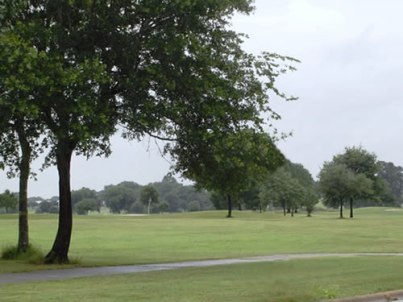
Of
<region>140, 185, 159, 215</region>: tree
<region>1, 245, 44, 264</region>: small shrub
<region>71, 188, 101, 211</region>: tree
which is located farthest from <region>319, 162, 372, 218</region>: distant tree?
<region>71, 188, 101, 211</region>: tree

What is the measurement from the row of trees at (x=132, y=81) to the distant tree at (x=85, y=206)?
134355 millimetres

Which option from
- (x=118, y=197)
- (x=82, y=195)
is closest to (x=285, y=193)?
(x=82, y=195)

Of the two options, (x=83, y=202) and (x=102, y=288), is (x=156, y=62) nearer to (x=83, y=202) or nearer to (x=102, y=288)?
(x=102, y=288)

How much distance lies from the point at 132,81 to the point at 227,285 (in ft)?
23.6

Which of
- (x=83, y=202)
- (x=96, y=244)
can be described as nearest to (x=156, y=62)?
(x=96, y=244)

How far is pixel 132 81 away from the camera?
19234 millimetres

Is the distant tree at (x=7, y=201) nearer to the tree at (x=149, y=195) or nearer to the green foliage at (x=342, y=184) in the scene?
the green foliage at (x=342, y=184)

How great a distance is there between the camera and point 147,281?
16.0 meters

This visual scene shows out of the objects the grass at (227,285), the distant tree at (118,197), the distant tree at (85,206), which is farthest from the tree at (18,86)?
the distant tree at (118,197)

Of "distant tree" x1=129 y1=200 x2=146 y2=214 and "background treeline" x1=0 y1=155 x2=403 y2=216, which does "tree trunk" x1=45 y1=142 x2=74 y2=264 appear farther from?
"distant tree" x1=129 y1=200 x2=146 y2=214

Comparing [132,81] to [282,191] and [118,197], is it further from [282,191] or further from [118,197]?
[118,197]

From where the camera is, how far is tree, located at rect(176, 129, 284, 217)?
2008 cm

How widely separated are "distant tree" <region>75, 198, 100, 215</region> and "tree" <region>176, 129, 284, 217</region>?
133 m

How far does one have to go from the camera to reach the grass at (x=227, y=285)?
41.1 ft
